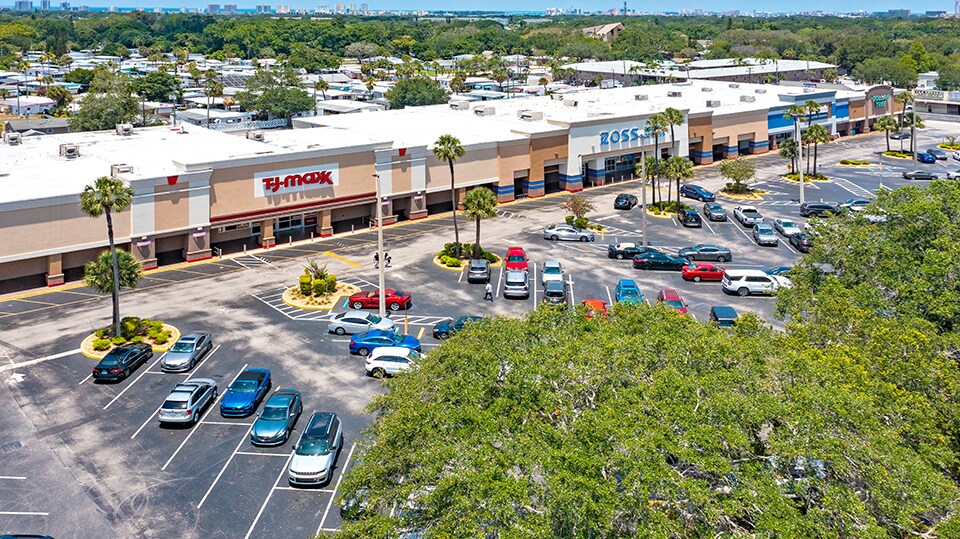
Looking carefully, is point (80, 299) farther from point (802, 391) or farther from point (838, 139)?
point (838, 139)

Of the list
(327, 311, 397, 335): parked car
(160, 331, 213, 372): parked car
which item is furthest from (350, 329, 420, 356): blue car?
(160, 331, 213, 372): parked car

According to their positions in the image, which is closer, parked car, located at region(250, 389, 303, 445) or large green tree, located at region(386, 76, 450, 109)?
parked car, located at region(250, 389, 303, 445)

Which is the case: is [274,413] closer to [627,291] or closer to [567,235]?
[627,291]

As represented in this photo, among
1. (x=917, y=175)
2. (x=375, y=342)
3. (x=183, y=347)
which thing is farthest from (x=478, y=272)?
(x=917, y=175)

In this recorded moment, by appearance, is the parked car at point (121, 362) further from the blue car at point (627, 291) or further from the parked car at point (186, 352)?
the blue car at point (627, 291)

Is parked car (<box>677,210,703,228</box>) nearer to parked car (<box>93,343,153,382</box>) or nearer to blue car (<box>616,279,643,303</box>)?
blue car (<box>616,279,643,303</box>)

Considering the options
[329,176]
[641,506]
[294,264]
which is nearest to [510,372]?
[641,506]
